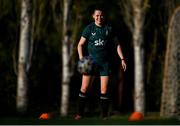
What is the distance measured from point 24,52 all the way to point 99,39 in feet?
39.6

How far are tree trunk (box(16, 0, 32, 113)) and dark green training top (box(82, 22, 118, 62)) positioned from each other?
37.9 feet

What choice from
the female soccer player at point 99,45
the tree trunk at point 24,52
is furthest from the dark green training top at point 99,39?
the tree trunk at point 24,52

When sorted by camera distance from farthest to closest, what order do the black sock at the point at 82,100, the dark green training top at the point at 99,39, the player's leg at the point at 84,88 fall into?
the black sock at the point at 82,100 → the player's leg at the point at 84,88 → the dark green training top at the point at 99,39

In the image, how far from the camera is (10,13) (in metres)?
23.4

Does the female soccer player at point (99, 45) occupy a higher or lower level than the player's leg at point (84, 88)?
higher

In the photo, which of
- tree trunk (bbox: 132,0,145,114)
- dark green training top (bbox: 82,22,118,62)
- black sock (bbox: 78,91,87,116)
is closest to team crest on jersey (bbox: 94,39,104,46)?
dark green training top (bbox: 82,22,118,62)

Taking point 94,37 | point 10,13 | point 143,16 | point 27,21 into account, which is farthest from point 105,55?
point 10,13

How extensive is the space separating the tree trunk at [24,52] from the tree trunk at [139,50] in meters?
3.77

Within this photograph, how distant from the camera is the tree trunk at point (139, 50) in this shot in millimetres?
21906

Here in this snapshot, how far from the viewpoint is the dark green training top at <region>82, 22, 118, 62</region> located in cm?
848

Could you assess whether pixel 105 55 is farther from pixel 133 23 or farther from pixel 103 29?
pixel 133 23

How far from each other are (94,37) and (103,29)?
16 centimetres

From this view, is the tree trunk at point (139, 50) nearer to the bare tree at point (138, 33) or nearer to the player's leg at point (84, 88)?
the bare tree at point (138, 33)

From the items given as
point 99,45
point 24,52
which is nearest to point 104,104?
point 99,45
